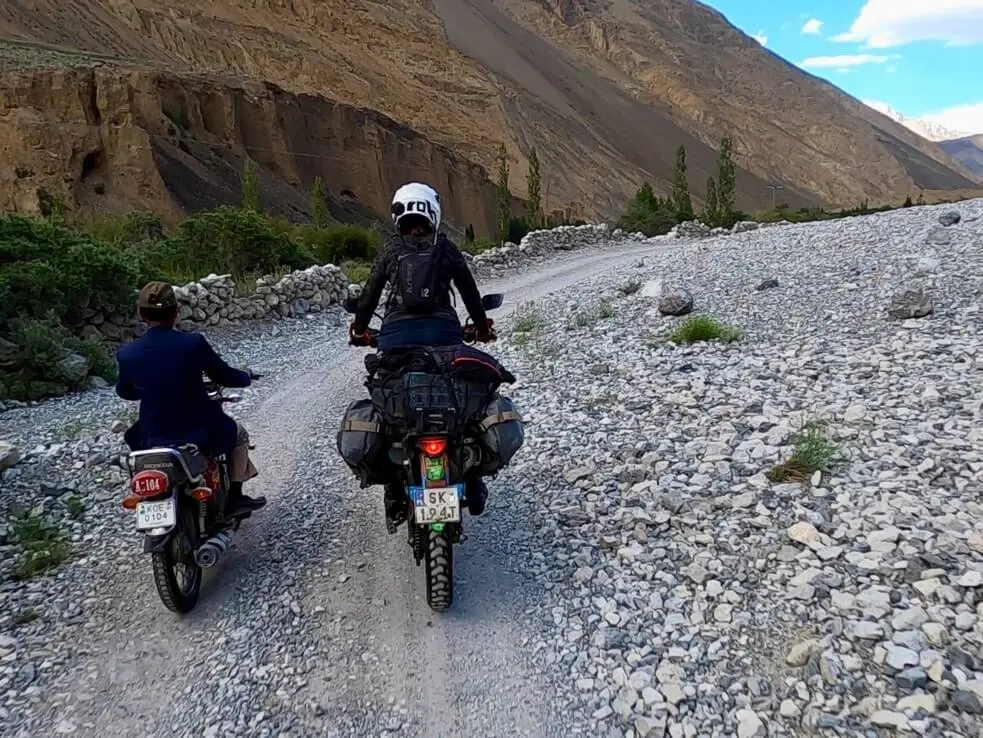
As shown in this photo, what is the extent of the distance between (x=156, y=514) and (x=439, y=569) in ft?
5.16

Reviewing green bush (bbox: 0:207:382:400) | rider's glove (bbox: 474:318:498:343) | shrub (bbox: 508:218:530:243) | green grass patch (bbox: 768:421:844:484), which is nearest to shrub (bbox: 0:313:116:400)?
green bush (bbox: 0:207:382:400)

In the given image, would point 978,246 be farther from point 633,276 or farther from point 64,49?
point 64,49

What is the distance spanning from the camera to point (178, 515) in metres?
4.36

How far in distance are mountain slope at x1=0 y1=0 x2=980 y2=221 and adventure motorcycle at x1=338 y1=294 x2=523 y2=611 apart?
62.9 m

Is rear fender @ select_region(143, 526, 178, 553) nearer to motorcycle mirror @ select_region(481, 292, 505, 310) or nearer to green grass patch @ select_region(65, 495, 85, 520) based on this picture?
green grass patch @ select_region(65, 495, 85, 520)

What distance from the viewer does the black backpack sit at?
4688 millimetres

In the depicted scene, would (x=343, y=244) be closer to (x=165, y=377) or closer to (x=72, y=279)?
(x=72, y=279)

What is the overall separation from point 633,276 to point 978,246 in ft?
20.3

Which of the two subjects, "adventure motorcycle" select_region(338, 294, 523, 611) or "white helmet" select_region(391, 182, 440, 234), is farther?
"white helmet" select_region(391, 182, 440, 234)

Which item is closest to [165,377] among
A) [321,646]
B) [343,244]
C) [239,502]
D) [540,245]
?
[239,502]

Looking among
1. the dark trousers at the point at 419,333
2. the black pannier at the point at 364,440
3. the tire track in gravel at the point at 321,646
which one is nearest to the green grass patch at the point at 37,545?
the tire track in gravel at the point at 321,646

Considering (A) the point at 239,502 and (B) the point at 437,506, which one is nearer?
(B) the point at 437,506

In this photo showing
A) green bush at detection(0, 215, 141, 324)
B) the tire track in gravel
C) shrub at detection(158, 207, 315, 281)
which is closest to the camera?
the tire track in gravel

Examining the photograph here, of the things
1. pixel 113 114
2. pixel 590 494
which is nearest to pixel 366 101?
pixel 113 114
